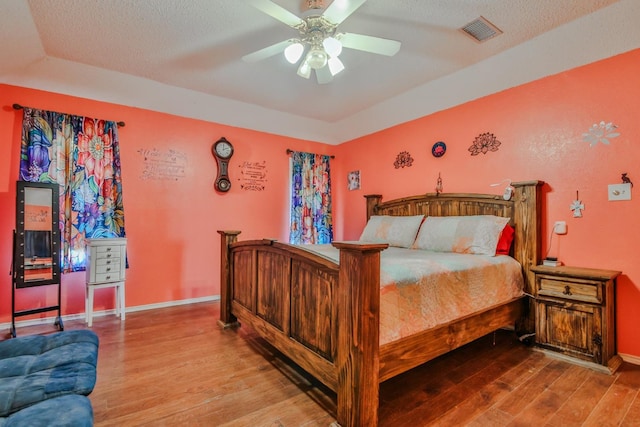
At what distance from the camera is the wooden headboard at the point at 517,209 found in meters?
2.68

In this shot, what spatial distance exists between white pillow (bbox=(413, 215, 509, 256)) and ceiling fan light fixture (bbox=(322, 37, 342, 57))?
6.32 ft

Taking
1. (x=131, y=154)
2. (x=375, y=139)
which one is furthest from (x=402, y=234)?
(x=131, y=154)

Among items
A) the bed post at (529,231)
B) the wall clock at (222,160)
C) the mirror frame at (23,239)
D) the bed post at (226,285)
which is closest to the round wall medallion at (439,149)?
the bed post at (529,231)

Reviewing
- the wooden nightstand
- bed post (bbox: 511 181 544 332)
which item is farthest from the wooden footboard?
bed post (bbox: 511 181 544 332)

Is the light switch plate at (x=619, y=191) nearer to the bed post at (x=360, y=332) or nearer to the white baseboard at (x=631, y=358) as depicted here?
the white baseboard at (x=631, y=358)

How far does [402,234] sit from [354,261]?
2.07m

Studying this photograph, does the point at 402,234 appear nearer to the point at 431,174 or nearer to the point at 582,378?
the point at 431,174

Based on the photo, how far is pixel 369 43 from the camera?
219 cm

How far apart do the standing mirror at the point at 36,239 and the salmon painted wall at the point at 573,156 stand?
408 centimetres

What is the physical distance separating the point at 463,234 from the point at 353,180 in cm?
230

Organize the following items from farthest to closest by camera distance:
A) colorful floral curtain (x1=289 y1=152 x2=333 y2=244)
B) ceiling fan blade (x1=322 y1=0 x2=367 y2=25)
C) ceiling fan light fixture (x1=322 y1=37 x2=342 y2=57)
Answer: colorful floral curtain (x1=289 y1=152 x2=333 y2=244) < ceiling fan light fixture (x1=322 y1=37 x2=342 y2=57) < ceiling fan blade (x1=322 y1=0 x2=367 y2=25)

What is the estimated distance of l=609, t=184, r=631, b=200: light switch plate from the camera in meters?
2.30

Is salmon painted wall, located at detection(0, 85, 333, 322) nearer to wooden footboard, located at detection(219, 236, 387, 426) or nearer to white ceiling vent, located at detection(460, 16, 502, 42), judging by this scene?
wooden footboard, located at detection(219, 236, 387, 426)

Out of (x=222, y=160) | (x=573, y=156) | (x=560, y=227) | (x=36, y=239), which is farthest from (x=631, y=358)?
(x=36, y=239)
